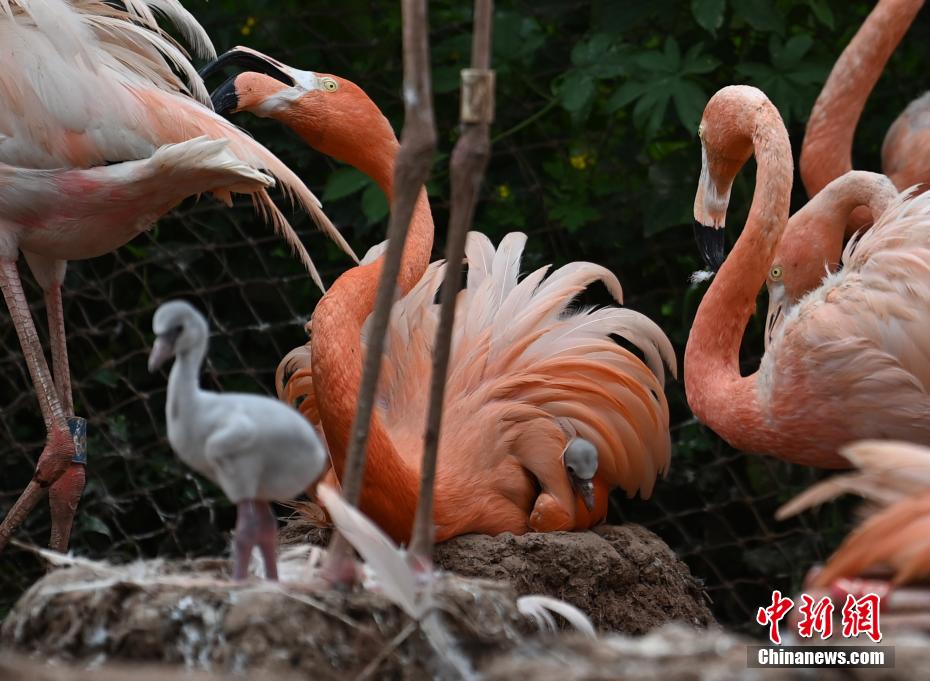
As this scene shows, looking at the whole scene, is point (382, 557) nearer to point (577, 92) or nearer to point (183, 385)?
point (183, 385)

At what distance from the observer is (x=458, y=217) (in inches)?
75.2

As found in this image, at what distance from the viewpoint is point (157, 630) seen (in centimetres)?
183

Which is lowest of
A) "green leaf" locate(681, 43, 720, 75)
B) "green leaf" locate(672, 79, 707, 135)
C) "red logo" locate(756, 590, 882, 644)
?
"red logo" locate(756, 590, 882, 644)

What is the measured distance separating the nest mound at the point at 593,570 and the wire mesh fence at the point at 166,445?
3.14 ft

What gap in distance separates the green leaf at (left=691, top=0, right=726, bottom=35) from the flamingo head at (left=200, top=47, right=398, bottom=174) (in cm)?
96

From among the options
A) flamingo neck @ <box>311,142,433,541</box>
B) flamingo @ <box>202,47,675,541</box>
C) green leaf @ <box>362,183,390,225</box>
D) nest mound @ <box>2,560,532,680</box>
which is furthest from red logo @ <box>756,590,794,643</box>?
green leaf @ <box>362,183,390,225</box>

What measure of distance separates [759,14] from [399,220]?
2.22 metres

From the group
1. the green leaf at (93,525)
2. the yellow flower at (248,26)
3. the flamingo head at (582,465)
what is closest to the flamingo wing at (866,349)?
the flamingo head at (582,465)

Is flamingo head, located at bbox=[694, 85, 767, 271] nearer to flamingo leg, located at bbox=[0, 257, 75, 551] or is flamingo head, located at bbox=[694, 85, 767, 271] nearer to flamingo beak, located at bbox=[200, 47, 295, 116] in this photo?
flamingo beak, located at bbox=[200, 47, 295, 116]

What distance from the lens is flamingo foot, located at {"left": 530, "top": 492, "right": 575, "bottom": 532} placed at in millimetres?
3164

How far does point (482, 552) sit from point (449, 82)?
1.63 m

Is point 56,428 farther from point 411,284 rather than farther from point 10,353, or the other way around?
point 10,353

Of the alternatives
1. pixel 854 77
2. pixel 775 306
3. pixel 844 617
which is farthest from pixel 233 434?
pixel 854 77

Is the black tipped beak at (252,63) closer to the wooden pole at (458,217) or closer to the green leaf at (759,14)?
the green leaf at (759,14)
